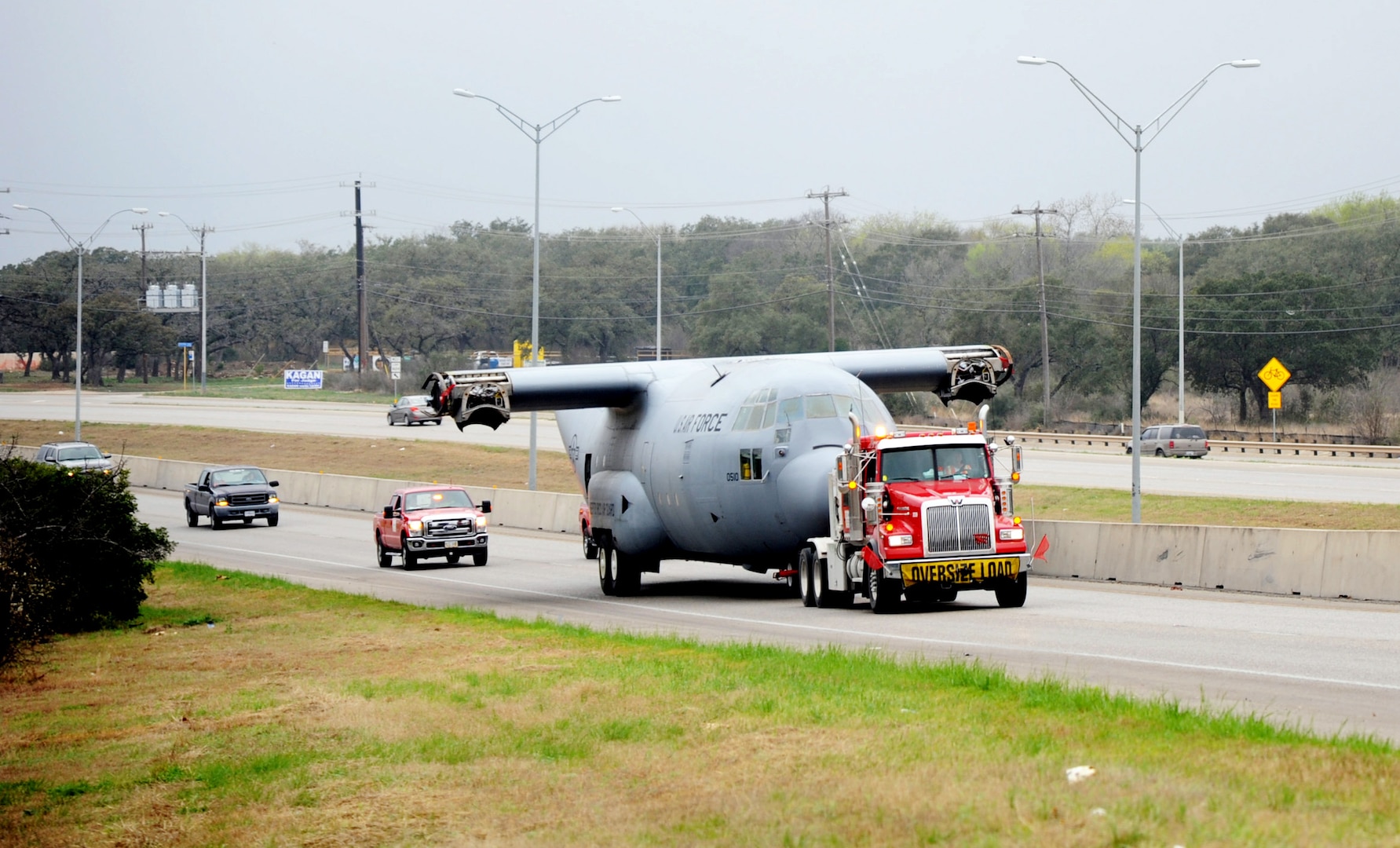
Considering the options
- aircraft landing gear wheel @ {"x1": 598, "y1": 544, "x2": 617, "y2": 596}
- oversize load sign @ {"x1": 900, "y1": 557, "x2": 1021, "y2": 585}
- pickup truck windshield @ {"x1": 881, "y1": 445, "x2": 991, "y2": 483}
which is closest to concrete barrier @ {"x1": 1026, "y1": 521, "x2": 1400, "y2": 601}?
oversize load sign @ {"x1": 900, "y1": 557, "x2": 1021, "y2": 585}

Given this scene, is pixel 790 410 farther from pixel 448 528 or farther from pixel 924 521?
pixel 448 528

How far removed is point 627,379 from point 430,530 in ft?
24.3

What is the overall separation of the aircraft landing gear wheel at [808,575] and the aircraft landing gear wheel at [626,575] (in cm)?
458

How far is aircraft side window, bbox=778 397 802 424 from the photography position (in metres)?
24.6

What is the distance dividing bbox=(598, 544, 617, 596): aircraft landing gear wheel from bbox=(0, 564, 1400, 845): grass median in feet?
35.9

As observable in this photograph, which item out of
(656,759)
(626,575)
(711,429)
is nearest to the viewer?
(656,759)

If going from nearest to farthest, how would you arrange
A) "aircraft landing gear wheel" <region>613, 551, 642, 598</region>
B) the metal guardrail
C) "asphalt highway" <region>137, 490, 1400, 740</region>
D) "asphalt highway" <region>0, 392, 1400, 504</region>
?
"asphalt highway" <region>137, 490, 1400, 740</region>
"aircraft landing gear wheel" <region>613, 551, 642, 598</region>
"asphalt highway" <region>0, 392, 1400, 504</region>
the metal guardrail

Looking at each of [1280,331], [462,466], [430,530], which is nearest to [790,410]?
[430,530]

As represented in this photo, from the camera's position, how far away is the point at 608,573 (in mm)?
28578

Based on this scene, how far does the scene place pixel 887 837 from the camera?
788 centimetres

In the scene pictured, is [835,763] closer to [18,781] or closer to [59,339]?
[18,781]

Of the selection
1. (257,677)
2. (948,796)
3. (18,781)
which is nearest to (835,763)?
(948,796)

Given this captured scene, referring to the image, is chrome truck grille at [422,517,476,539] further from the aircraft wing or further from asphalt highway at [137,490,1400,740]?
the aircraft wing

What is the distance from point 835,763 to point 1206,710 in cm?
334
